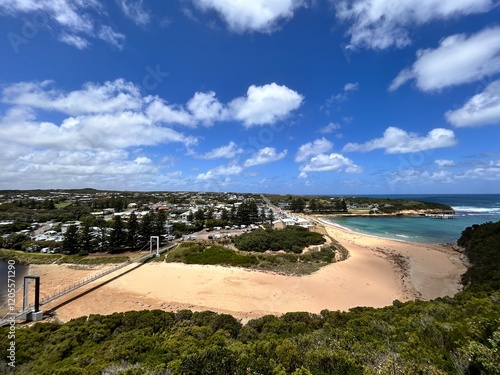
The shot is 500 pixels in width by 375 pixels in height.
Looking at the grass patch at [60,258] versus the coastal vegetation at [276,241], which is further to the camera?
the coastal vegetation at [276,241]

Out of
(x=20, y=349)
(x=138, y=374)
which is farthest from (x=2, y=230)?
(x=138, y=374)

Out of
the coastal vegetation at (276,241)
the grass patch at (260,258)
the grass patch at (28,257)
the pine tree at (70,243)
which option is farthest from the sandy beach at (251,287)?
the coastal vegetation at (276,241)

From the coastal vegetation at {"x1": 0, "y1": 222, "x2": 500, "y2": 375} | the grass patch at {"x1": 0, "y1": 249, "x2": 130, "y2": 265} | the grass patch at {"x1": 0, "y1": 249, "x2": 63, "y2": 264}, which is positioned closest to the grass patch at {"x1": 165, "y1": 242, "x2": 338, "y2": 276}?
the grass patch at {"x1": 0, "y1": 249, "x2": 130, "y2": 265}

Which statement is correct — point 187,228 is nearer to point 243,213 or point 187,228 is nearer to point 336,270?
point 243,213

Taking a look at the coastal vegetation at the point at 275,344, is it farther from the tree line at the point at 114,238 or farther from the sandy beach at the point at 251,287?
the tree line at the point at 114,238

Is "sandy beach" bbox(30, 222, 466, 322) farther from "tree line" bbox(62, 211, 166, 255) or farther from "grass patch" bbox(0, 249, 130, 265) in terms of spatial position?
"tree line" bbox(62, 211, 166, 255)

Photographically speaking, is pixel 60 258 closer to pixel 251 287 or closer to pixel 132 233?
pixel 132 233

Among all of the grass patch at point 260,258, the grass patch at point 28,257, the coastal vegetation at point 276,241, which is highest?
the coastal vegetation at point 276,241
